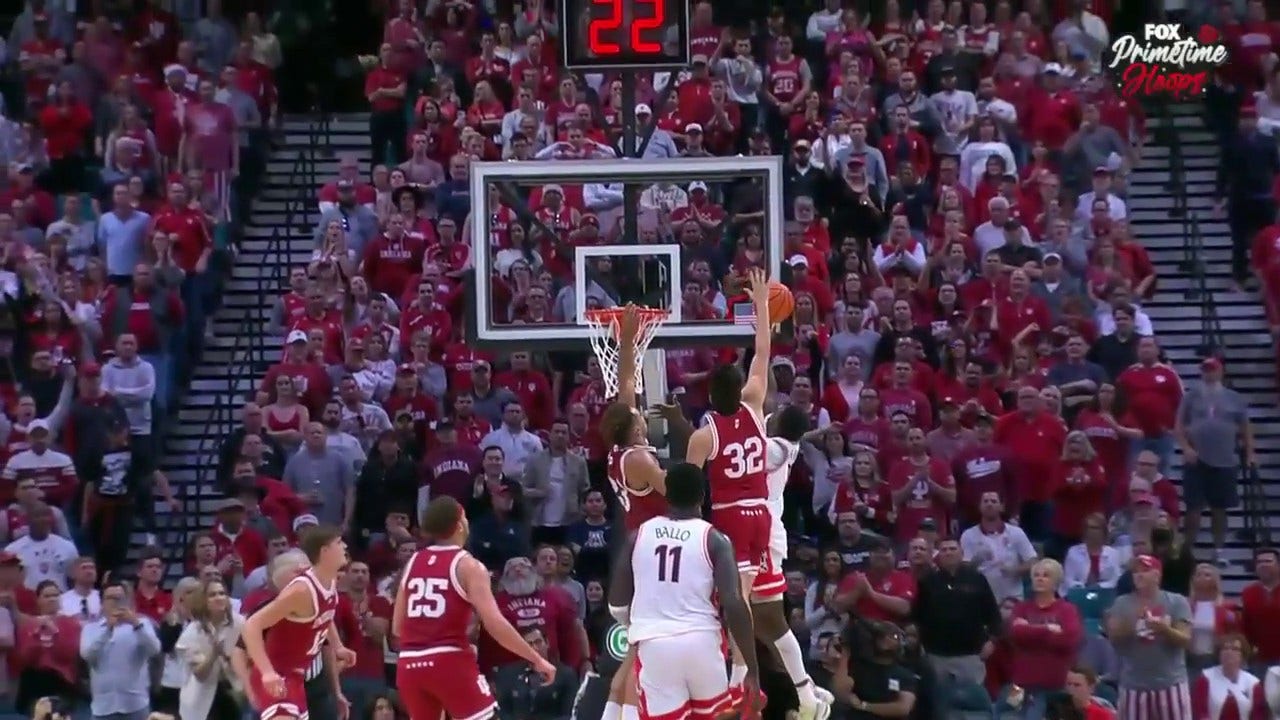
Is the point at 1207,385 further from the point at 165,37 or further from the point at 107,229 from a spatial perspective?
the point at 165,37

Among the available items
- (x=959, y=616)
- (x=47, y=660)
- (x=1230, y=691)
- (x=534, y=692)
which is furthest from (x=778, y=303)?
(x=47, y=660)

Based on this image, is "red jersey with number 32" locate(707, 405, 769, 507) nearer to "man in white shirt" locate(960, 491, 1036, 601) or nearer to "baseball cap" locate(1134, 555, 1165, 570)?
"baseball cap" locate(1134, 555, 1165, 570)

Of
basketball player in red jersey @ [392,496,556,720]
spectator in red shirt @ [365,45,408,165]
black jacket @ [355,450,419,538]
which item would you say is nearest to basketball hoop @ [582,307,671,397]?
basketball player in red jersey @ [392,496,556,720]

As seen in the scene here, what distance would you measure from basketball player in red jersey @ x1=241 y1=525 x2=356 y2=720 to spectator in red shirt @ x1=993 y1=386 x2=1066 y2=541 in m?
7.96

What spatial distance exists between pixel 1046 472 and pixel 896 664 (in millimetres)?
3037

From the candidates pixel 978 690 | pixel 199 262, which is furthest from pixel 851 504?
pixel 199 262

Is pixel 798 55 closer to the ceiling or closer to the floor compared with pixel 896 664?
closer to the ceiling

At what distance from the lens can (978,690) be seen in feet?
62.5

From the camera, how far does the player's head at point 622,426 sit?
14.5 meters

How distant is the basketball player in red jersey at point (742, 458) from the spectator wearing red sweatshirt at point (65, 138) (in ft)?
37.9

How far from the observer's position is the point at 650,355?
1789cm

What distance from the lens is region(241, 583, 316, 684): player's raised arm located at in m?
14.1

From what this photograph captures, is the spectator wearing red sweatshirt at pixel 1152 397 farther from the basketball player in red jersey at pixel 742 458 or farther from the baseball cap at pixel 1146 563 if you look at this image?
the basketball player in red jersey at pixel 742 458

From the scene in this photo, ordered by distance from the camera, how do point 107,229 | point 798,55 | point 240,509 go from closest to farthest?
point 240,509, point 107,229, point 798,55
